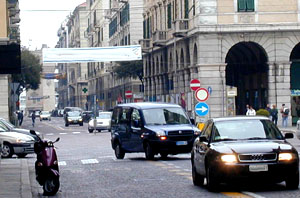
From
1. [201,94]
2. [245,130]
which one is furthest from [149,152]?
[201,94]

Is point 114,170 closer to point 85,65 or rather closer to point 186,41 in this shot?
point 186,41

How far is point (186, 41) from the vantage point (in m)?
65.6

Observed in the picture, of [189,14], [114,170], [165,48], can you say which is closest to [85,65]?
[165,48]

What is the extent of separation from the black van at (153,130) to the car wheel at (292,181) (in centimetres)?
1140

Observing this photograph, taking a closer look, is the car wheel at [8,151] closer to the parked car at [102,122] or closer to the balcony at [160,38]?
the parked car at [102,122]

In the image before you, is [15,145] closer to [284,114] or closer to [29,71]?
[284,114]

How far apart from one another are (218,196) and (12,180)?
678 centimetres

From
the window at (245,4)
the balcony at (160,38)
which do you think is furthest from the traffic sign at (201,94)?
the balcony at (160,38)

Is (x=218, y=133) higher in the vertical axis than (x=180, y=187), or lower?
higher

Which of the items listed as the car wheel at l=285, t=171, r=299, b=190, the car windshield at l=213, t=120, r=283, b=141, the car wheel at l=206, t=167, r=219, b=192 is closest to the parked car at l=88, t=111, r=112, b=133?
the car windshield at l=213, t=120, r=283, b=141

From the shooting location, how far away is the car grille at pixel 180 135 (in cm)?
2803

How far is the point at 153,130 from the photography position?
28312 millimetres

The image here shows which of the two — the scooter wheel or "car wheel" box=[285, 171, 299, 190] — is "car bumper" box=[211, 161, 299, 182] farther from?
the scooter wheel

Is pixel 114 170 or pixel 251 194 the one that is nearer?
pixel 251 194
